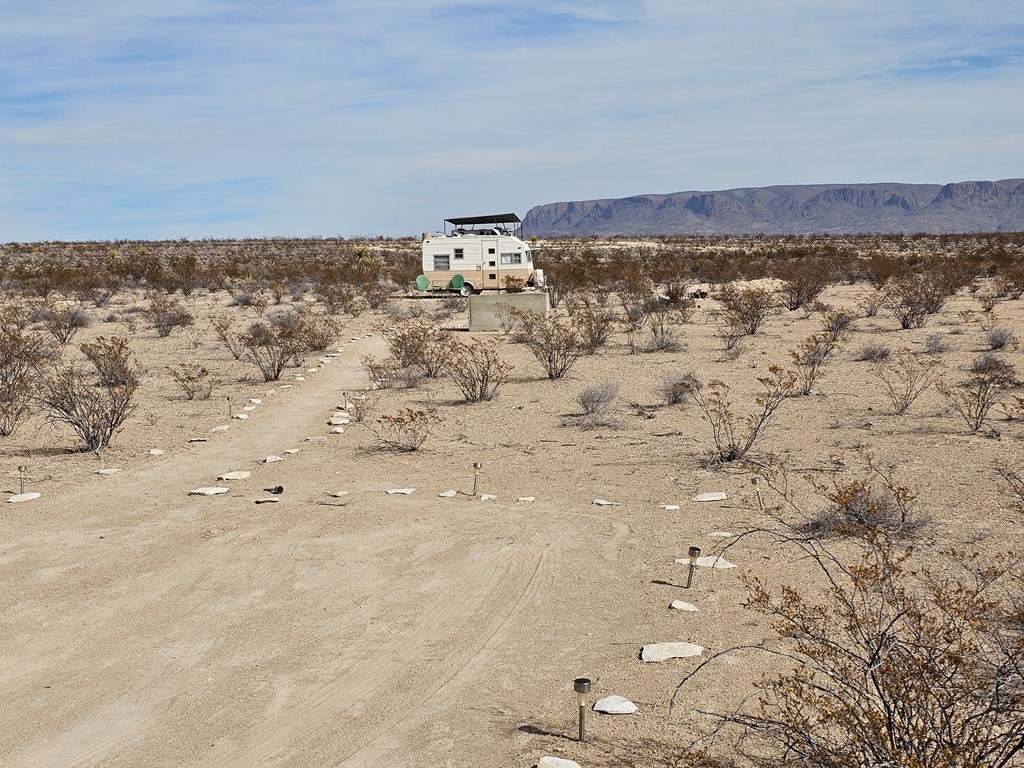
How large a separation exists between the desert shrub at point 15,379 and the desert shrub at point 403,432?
14.1 feet

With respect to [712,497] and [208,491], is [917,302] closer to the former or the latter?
[712,497]

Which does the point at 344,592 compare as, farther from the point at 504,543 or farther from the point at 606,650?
the point at 606,650

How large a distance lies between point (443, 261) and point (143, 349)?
1198 centimetres

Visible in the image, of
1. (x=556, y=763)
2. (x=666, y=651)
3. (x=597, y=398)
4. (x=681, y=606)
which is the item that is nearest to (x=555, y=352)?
(x=597, y=398)

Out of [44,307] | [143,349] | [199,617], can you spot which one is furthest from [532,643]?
[44,307]

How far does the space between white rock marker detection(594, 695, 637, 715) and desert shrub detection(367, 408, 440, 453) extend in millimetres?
5465

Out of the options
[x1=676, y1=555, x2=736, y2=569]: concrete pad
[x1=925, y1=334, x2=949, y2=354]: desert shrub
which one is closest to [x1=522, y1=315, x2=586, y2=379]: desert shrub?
[x1=925, y1=334, x2=949, y2=354]: desert shrub

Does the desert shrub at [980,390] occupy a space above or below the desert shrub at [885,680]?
above

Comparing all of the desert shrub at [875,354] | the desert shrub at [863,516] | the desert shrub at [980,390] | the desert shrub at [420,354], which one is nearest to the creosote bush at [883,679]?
the desert shrub at [863,516]

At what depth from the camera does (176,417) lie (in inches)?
458

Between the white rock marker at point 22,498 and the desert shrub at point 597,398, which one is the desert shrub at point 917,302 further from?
the white rock marker at point 22,498

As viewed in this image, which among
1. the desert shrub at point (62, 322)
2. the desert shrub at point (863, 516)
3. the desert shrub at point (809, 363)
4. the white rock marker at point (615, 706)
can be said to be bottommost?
the white rock marker at point (615, 706)

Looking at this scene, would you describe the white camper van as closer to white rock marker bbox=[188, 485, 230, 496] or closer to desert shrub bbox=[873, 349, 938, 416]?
desert shrub bbox=[873, 349, 938, 416]

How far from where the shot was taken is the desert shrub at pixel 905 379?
10516 millimetres
